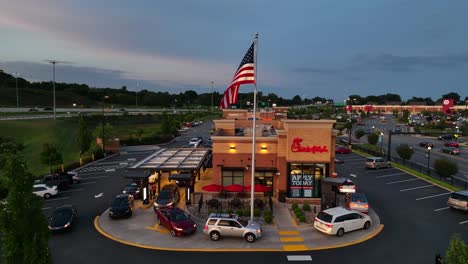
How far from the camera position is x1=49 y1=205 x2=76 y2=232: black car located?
21.3 meters

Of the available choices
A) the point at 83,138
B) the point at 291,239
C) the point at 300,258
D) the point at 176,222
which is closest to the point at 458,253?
the point at 300,258

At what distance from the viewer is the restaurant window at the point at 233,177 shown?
31.5 metres

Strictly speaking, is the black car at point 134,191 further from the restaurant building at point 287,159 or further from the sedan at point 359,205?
the sedan at point 359,205

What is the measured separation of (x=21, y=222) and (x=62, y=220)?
12.3 metres

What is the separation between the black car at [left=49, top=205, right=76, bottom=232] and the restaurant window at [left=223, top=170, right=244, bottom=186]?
1424 centimetres

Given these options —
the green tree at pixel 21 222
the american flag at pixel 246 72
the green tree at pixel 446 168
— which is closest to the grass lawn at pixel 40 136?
the american flag at pixel 246 72

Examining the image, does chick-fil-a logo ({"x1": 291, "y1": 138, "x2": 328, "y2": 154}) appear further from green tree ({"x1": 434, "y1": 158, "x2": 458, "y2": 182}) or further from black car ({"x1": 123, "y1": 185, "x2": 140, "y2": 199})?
green tree ({"x1": 434, "y1": 158, "x2": 458, "y2": 182})

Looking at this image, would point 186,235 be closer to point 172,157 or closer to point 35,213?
point 35,213

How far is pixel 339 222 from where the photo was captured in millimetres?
21359

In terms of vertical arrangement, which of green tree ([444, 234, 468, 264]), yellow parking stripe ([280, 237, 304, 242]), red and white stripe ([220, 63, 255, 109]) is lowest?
yellow parking stripe ([280, 237, 304, 242])

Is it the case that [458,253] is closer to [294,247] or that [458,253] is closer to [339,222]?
[294,247]

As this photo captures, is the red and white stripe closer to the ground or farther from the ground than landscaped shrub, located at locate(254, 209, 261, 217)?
farther from the ground

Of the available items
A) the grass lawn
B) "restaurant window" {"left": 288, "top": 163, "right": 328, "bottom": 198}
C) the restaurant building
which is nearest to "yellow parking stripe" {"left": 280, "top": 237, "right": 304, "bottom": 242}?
the restaurant building

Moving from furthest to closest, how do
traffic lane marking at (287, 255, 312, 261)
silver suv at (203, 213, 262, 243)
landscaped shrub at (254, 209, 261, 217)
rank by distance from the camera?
landscaped shrub at (254, 209, 261, 217)
silver suv at (203, 213, 262, 243)
traffic lane marking at (287, 255, 312, 261)
